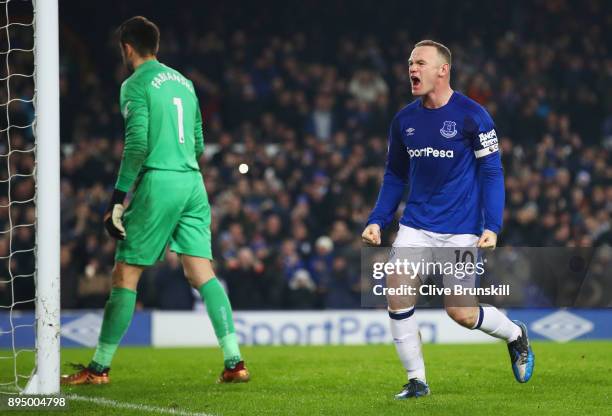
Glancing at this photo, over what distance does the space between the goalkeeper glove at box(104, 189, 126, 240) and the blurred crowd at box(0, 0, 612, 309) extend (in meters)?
7.73

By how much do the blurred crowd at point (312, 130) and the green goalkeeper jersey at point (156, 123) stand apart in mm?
7570

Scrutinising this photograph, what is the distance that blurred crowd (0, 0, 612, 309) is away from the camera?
49.0ft

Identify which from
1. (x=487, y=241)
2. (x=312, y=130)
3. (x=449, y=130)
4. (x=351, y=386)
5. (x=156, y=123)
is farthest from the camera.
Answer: (x=312, y=130)

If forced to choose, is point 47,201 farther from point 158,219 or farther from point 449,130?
point 449,130

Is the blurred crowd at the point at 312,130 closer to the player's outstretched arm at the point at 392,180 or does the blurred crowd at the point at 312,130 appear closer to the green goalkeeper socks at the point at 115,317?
the green goalkeeper socks at the point at 115,317

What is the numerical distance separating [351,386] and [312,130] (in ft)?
39.7

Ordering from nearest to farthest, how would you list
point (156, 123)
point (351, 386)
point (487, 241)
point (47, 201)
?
point (47, 201)
point (487, 241)
point (156, 123)
point (351, 386)

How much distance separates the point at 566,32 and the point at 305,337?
10206 millimetres

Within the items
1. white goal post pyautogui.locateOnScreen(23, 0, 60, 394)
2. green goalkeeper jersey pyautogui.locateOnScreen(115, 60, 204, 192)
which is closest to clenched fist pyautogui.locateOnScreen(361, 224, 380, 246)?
green goalkeeper jersey pyautogui.locateOnScreen(115, 60, 204, 192)

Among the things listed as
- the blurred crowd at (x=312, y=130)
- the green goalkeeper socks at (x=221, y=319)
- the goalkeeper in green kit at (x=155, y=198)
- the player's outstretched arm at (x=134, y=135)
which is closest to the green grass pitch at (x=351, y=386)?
the green goalkeeper socks at (x=221, y=319)

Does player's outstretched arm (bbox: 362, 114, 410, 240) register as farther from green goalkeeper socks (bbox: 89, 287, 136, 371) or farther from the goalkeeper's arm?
green goalkeeper socks (bbox: 89, 287, 136, 371)

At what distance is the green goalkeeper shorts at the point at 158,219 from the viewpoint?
702 cm

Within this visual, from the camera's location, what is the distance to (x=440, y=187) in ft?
21.4

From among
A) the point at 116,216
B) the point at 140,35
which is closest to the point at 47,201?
the point at 116,216
